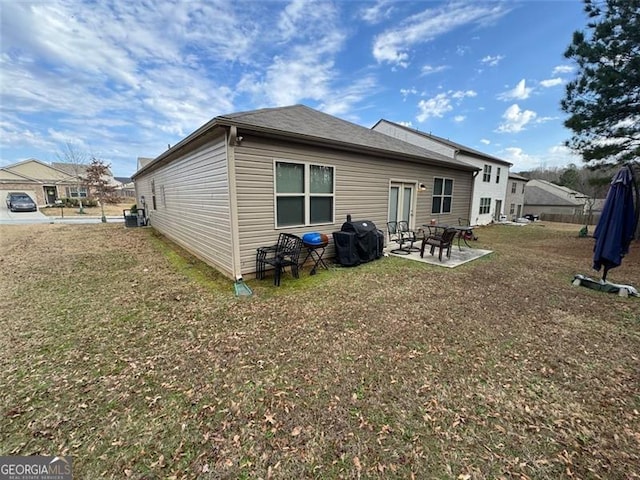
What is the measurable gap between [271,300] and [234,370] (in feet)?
5.94

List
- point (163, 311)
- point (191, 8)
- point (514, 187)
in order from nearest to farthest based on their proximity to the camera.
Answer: point (163, 311) < point (191, 8) < point (514, 187)

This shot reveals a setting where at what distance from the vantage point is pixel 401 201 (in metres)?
8.80

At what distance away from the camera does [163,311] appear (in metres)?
4.07

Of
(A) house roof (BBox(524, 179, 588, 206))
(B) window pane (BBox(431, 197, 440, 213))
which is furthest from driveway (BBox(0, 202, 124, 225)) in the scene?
(A) house roof (BBox(524, 179, 588, 206))

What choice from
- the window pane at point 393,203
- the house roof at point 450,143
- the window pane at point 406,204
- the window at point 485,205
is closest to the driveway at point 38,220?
the window pane at point 393,203

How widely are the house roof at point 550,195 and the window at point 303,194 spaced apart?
37700mm

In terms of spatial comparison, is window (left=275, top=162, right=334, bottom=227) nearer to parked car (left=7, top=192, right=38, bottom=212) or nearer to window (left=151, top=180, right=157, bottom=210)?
window (left=151, top=180, right=157, bottom=210)

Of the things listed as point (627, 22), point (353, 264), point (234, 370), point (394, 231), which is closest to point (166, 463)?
point (234, 370)

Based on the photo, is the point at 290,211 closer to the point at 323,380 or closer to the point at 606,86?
the point at 323,380

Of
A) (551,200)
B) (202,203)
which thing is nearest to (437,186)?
(202,203)

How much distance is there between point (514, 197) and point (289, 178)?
26.5 m

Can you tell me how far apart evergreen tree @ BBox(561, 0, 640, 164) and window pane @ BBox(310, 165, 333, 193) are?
8.17 metres

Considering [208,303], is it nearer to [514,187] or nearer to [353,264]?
[353,264]

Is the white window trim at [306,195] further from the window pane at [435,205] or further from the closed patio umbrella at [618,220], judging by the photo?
the window pane at [435,205]
